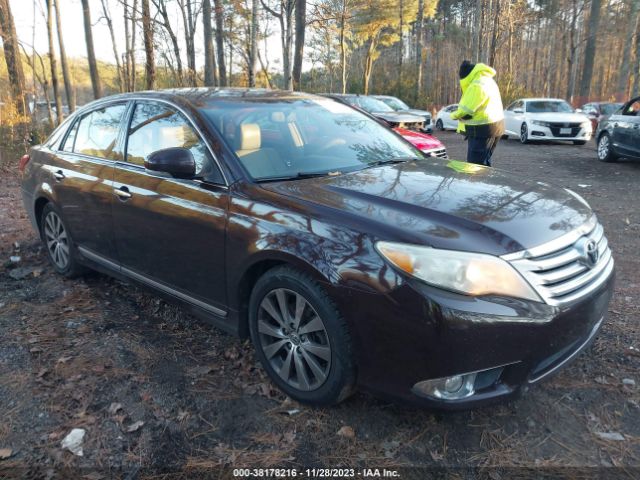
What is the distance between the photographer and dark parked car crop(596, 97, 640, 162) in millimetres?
10047

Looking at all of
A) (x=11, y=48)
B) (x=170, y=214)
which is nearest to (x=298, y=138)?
(x=170, y=214)

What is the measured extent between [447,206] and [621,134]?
997cm

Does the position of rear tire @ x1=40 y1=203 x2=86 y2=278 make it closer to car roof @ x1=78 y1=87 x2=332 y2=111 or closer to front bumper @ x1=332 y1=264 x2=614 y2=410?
car roof @ x1=78 y1=87 x2=332 y2=111

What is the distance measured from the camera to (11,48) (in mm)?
13734

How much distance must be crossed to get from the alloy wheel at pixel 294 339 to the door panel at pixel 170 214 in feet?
1.20

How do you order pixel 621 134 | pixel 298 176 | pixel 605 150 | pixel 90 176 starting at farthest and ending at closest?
pixel 605 150, pixel 621 134, pixel 90 176, pixel 298 176

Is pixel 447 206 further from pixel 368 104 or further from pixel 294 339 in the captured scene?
pixel 368 104

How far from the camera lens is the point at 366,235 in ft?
7.52

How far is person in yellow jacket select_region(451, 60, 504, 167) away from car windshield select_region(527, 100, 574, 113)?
10.9 m

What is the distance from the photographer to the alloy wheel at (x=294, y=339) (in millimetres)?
2518

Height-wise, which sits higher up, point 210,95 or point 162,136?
point 210,95

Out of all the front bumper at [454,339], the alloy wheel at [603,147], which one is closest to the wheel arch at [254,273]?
the front bumper at [454,339]

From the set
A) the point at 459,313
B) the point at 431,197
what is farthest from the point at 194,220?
the point at 459,313

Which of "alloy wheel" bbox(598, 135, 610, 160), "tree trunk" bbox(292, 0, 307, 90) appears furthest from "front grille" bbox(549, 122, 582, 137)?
"tree trunk" bbox(292, 0, 307, 90)
